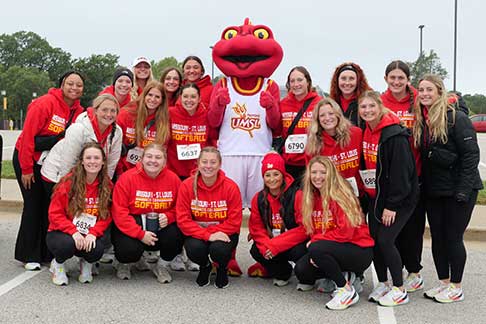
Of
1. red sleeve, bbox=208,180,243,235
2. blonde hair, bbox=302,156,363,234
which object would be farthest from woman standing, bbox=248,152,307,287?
blonde hair, bbox=302,156,363,234

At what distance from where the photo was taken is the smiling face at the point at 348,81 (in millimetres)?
5094

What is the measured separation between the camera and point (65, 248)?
4637 millimetres

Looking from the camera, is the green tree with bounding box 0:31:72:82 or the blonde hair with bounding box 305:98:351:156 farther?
the green tree with bounding box 0:31:72:82

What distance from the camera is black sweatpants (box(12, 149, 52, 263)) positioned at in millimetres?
5297

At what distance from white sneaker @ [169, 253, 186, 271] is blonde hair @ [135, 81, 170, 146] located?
1154mm

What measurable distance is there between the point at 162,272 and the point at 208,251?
54 cm

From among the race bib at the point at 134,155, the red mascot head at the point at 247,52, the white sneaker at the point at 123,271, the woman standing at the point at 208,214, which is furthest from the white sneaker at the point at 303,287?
the red mascot head at the point at 247,52

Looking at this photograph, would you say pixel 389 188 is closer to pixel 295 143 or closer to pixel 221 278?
pixel 295 143

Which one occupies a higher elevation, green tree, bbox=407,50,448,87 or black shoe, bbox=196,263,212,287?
green tree, bbox=407,50,448,87

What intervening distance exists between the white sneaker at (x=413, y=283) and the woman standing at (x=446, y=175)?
0.50ft

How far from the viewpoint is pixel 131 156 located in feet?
A: 17.7

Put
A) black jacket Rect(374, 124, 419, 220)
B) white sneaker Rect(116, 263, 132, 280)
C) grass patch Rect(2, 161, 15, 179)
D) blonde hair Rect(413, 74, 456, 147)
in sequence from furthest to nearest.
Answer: grass patch Rect(2, 161, 15, 179)
white sneaker Rect(116, 263, 132, 280)
blonde hair Rect(413, 74, 456, 147)
black jacket Rect(374, 124, 419, 220)

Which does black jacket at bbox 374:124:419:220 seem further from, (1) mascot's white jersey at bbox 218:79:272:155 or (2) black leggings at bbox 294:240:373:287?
(1) mascot's white jersey at bbox 218:79:272:155

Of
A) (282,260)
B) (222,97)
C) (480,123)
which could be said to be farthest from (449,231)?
(480,123)
